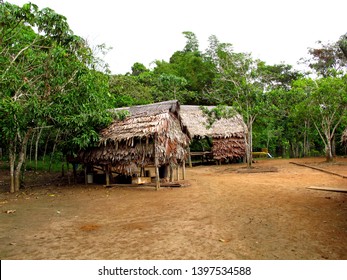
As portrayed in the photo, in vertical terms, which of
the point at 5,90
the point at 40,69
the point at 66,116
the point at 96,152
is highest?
the point at 40,69

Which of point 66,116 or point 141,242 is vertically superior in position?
point 66,116

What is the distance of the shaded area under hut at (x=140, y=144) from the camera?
418 inches

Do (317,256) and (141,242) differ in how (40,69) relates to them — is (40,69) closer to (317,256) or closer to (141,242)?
(141,242)

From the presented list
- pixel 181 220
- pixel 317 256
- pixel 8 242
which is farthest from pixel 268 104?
pixel 8 242

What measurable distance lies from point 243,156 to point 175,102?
11323 millimetres

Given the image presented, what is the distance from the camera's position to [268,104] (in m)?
16.5

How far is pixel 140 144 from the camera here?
35.6 feet

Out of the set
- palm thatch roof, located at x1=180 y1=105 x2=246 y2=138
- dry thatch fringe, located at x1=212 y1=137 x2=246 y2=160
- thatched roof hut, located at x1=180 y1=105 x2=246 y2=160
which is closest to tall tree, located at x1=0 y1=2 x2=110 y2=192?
palm thatch roof, located at x1=180 y1=105 x2=246 y2=138

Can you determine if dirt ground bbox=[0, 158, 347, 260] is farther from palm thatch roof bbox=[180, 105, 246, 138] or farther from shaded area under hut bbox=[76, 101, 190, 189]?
palm thatch roof bbox=[180, 105, 246, 138]

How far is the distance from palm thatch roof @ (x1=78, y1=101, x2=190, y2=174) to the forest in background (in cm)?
56

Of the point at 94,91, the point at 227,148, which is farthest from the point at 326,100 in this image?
the point at 94,91
